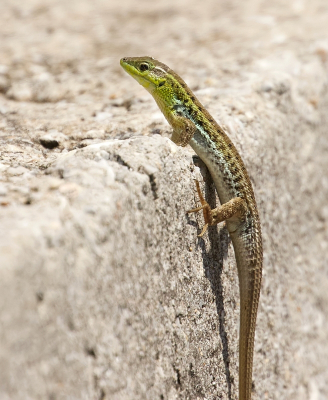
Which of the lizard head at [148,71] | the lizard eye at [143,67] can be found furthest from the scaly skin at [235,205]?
the lizard eye at [143,67]

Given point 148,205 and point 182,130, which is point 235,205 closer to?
point 182,130

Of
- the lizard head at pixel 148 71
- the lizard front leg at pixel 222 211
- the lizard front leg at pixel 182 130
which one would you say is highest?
the lizard head at pixel 148 71

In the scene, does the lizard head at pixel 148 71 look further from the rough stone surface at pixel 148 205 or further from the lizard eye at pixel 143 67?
the rough stone surface at pixel 148 205

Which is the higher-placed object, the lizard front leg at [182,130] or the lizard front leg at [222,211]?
the lizard front leg at [182,130]

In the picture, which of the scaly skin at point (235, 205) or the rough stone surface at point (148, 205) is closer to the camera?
the rough stone surface at point (148, 205)

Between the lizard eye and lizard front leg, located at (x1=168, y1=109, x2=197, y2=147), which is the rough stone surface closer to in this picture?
lizard front leg, located at (x1=168, y1=109, x2=197, y2=147)

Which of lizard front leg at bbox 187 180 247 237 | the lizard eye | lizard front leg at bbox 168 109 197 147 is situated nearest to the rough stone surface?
lizard front leg at bbox 187 180 247 237

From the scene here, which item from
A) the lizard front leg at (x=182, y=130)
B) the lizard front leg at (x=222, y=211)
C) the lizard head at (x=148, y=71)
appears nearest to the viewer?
the lizard front leg at (x=222, y=211)

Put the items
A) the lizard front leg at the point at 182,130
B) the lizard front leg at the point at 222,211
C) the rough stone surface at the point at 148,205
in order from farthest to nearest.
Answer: the lizard front leg at the point at 182,130 < the lizard front leg at the point at 222,211 < the rough stone surface at the point at 148,205
